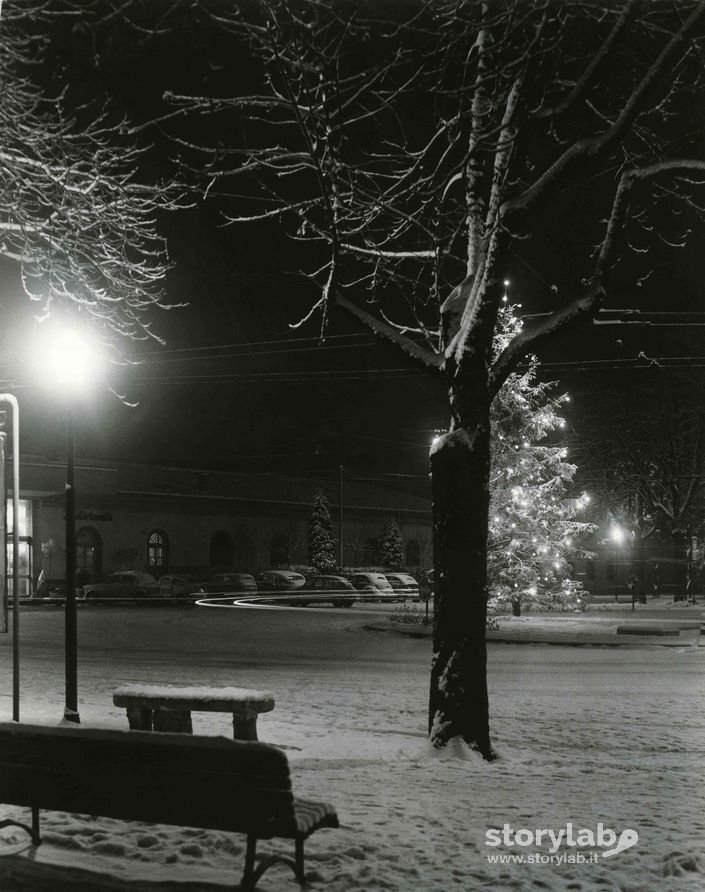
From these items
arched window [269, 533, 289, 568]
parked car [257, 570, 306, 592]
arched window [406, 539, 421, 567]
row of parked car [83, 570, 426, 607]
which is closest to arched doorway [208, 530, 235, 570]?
arched window [269, 533, 289, 568]

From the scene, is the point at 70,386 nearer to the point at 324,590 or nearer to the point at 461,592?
the point at 461,592

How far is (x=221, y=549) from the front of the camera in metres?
66.1

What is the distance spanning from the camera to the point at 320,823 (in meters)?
6.34

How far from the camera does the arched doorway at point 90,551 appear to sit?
56.8 m

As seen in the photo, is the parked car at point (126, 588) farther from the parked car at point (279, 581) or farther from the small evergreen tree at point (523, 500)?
the small evergreen tree at point (523, 500)

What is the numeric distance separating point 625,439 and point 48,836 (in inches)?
1784

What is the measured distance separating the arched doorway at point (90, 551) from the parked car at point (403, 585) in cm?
1540

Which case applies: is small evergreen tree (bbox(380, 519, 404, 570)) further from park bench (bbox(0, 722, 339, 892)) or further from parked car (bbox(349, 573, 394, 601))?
park bench (bbox(0, 722, 339, 892))

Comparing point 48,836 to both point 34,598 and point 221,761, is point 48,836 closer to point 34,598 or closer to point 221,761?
point 221,761

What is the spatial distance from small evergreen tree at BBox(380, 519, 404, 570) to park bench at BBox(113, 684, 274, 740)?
200 feet

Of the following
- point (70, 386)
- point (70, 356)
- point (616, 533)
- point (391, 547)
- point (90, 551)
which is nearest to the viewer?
point (70, 356)

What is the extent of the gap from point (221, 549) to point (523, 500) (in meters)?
39.5

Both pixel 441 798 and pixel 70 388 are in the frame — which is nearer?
pixel 441 798

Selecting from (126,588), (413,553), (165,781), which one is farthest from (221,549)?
(165,781)
